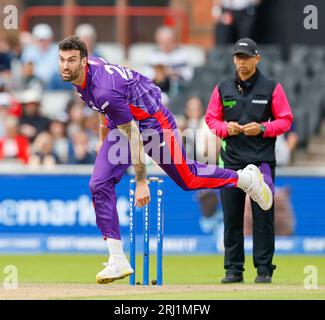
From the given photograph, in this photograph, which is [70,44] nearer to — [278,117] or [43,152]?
[278,117]

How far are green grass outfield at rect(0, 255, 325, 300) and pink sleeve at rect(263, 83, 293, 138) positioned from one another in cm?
163

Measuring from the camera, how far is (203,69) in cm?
2303

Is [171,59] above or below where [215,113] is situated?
above

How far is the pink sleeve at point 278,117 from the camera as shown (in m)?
13.5

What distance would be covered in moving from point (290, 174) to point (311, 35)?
626 cm

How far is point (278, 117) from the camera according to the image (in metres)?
13.6

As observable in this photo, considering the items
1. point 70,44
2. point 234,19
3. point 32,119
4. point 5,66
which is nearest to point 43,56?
point 5,66

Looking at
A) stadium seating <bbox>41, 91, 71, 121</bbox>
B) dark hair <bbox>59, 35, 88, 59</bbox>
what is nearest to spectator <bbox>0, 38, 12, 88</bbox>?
stadium seating <bbox>41, 91, 71, 121</bbox>

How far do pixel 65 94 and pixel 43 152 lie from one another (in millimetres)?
3359

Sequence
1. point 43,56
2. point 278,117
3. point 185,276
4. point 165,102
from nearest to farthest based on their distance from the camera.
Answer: point 278,117 → point 185,276 → point 165,102 → point 43,56

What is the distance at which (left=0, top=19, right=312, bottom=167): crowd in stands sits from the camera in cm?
2038

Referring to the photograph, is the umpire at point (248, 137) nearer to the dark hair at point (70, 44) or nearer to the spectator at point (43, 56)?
the dark hair at point (70, 44)

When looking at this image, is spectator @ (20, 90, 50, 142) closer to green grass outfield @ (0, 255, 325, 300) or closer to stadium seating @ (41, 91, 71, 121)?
stadium seating @ (41, 91, 71, 121)
